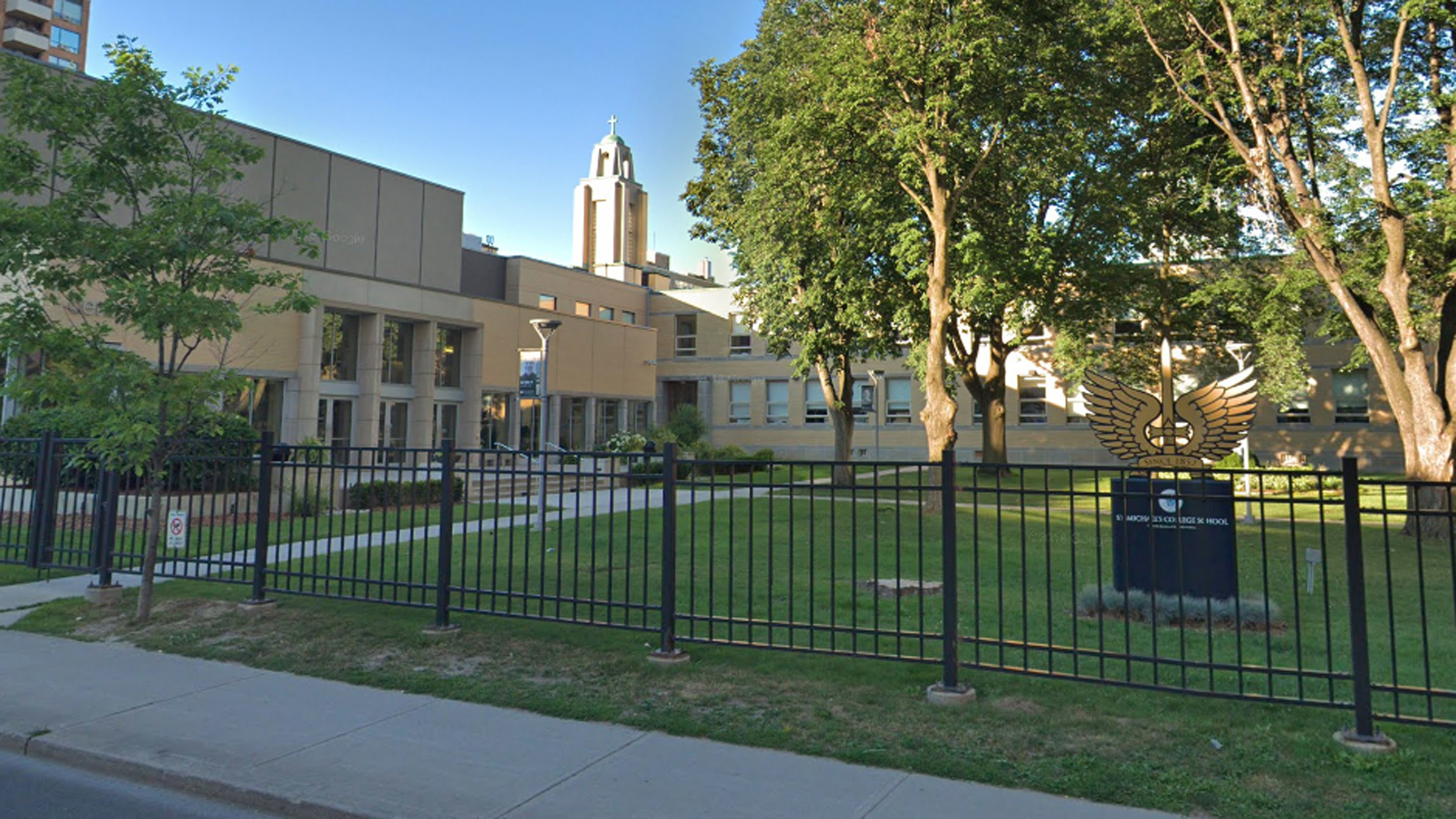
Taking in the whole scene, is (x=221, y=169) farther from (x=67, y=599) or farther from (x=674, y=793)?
(x=674, y=793)

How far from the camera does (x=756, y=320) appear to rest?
28.5 m

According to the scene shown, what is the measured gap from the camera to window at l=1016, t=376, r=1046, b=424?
44.9 m

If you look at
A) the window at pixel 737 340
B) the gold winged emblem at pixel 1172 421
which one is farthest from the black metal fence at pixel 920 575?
the window at pixel 737 340

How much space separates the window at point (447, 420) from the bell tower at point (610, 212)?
36.5m

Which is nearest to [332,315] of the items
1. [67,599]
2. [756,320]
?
[756,320]

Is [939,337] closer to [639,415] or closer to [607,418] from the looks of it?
[607,418]

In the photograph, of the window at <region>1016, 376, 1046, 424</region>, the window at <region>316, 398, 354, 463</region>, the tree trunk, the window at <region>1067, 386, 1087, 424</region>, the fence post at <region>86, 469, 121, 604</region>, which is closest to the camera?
the fence post at <region>86, 469, 121, 604</region>

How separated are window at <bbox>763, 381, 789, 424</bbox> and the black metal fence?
34207mm

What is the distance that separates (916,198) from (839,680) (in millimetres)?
14794

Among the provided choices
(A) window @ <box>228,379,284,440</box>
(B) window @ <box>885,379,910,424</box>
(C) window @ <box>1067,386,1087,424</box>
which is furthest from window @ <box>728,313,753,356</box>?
(A) window @ <box>228,379,284,440</box>

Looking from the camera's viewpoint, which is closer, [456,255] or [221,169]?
[221,169]

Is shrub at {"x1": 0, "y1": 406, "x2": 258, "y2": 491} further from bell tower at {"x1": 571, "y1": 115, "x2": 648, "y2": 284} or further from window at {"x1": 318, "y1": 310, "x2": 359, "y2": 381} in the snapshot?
bell tower at {"x1": 571, "y1": 115, "x2": 648, "y2": 284}

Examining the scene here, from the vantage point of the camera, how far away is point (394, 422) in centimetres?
3278

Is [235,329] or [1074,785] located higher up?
[235,329]
